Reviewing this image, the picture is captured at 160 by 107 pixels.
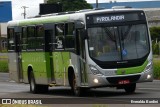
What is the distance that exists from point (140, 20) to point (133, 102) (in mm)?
4131

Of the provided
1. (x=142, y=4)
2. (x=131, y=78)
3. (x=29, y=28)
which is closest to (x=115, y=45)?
(x=131, y=78)

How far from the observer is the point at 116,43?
888 inches

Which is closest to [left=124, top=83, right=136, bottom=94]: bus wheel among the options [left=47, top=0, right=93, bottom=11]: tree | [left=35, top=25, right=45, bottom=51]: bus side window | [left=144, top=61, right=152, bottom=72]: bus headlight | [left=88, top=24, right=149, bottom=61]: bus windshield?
[left=144, top=61, right=152, bottom=72]: bus headlight

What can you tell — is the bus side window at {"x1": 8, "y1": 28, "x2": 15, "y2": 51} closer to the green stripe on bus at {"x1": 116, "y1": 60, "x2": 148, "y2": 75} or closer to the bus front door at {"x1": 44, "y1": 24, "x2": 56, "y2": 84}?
the bus front door at {"x1": 44, "y1": 24, "x2": 56, "y2": 84}

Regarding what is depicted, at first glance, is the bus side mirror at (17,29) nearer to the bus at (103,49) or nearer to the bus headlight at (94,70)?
the bus at (103,49)

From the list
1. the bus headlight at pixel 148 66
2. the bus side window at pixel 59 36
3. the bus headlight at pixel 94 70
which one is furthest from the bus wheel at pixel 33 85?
the bus headlight at pixel 148 66

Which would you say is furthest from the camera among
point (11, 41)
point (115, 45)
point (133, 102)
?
point (11, 41)

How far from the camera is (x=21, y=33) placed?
28734 millimetres

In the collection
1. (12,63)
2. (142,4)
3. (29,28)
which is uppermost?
(29,28)

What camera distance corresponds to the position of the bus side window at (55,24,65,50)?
80.9 ft

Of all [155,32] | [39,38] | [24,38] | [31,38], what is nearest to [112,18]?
[39,38]

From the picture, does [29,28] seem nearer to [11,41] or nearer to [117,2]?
[11,41]

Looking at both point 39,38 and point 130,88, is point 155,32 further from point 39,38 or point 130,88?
point 130,88

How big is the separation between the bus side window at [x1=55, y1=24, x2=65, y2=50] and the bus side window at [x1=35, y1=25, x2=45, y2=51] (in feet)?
4.11
